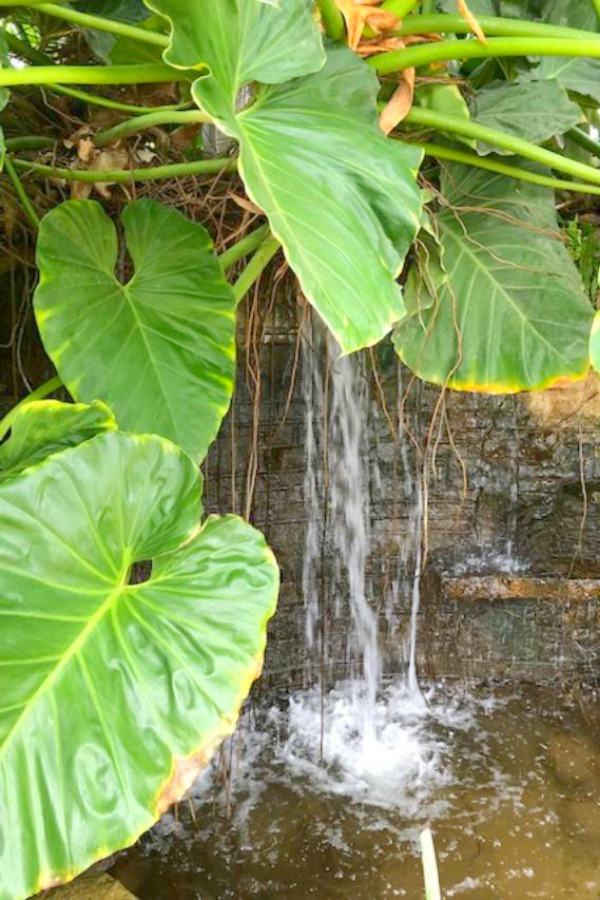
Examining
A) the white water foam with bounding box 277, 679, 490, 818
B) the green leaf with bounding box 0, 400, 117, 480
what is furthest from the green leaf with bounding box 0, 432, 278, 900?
the white water foam with bounding box 277, 679, 490, 818

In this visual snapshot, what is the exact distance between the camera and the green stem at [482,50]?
3.44ft

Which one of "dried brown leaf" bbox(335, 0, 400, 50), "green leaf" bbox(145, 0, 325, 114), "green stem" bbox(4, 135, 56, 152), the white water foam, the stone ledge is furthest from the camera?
the stone ledge

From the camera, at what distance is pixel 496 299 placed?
1.39m

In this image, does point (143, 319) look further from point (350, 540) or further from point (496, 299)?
point (350, 540)

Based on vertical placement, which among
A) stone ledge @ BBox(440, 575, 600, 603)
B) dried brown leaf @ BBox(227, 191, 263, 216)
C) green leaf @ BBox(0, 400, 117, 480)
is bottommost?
stone ledge @ BBox(440, 575, 600, 603)

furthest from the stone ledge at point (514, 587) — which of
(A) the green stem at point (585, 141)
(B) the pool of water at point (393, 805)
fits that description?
(A) the green stem at point (585, 141)

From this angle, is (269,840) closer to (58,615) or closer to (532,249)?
(58,615)

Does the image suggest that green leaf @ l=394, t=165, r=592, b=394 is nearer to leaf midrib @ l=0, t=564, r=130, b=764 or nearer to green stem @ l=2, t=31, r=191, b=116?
green stem @ l=2, t=31, r=191, b=116

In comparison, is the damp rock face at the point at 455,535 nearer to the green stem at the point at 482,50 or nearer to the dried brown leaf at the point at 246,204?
the dried brown leaf at the point at 246,204

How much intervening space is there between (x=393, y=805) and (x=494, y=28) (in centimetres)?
174

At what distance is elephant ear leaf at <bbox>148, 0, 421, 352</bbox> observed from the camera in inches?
30.9

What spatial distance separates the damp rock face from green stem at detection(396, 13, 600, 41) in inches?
45.1

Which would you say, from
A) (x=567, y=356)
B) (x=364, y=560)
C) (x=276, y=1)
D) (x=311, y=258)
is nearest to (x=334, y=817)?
(x=364, y=560)

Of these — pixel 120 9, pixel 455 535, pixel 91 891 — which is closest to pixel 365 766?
pixel 455 535
